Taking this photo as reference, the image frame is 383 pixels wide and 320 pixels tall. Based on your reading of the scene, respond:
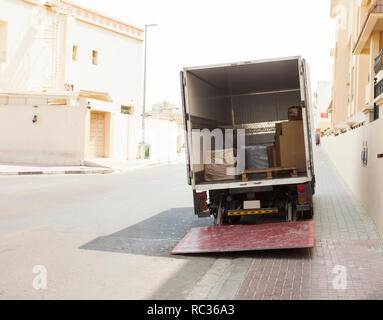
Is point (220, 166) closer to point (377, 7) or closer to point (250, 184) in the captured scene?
point (250, 184)

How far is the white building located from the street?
1564 cm

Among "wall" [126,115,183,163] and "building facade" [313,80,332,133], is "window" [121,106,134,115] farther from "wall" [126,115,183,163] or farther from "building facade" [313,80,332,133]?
"building facade" [313,80,332,133]

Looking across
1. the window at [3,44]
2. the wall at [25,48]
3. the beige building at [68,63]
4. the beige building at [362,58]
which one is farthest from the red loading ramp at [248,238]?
the window at [3,44]

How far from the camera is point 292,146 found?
9.64 meters

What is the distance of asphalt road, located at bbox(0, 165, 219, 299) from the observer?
17.2 ft

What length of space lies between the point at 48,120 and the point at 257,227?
20707 millimetres

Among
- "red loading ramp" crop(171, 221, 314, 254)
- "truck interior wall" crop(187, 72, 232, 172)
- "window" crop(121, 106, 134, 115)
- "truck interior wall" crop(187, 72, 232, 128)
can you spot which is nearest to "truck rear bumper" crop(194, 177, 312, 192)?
"truck interior wall" crop(187, 72, 232, 172)

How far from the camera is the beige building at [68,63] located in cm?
2739

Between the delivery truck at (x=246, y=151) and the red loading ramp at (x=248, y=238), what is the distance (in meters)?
0.73

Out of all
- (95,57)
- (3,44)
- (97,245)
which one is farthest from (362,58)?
(97,245)

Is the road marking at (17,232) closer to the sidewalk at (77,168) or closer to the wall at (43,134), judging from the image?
the sidewalk at (77,168)

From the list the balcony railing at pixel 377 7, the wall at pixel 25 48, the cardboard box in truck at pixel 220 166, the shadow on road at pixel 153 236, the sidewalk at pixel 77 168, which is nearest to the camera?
the shadow on road at pixel 153 236

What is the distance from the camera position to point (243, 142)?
11.9m

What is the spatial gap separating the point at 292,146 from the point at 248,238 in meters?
3.08
